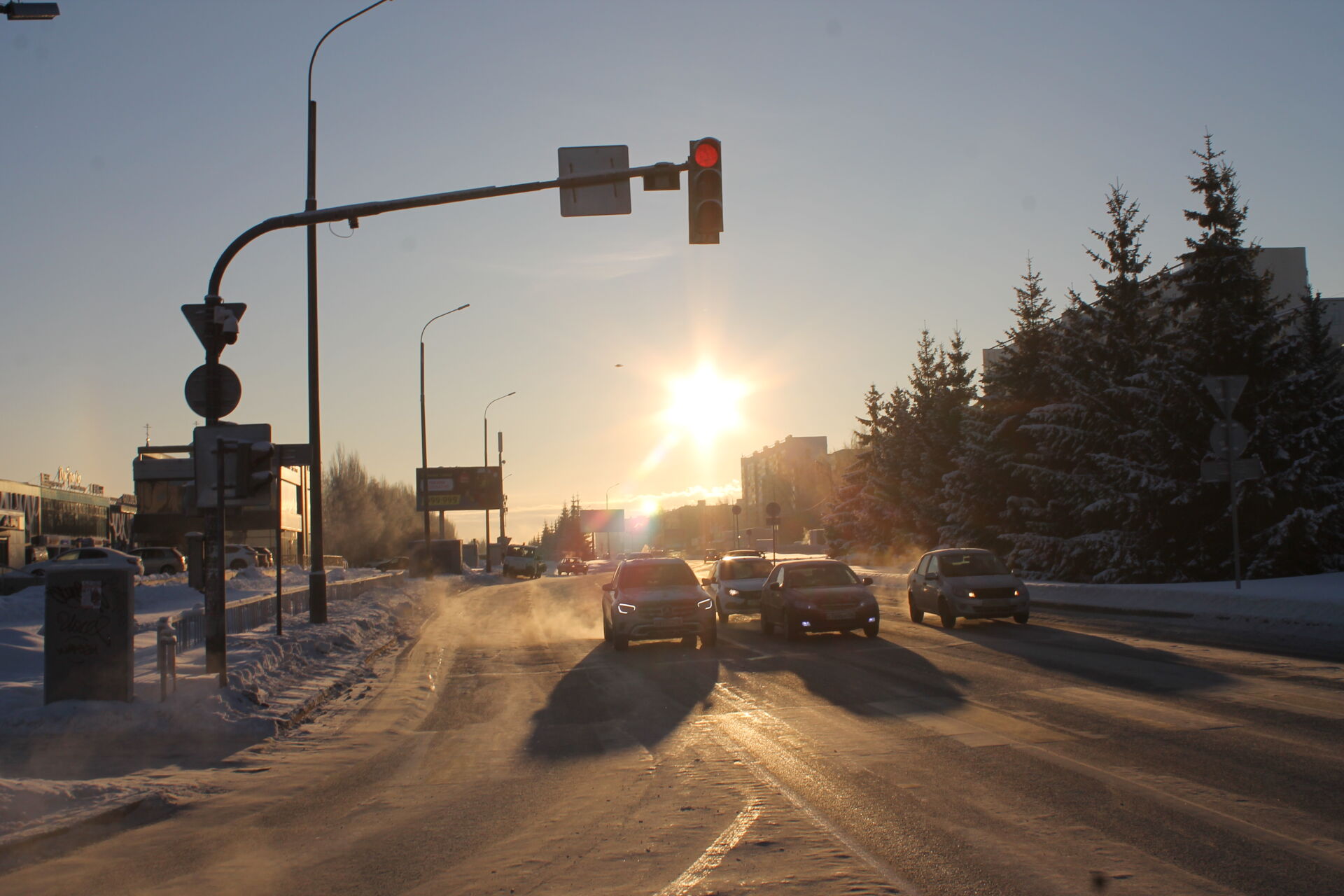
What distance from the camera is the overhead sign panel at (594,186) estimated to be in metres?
12.3

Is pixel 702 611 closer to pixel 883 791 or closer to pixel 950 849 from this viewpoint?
pixel 883 791

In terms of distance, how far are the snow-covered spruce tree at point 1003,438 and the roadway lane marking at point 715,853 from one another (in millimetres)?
32458

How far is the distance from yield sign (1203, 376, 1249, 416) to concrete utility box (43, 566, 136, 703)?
60.7 ft

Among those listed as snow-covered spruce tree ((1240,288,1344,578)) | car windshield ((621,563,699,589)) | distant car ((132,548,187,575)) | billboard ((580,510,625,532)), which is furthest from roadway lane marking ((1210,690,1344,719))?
billboard ((580,510,625,532))

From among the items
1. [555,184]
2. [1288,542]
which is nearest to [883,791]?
[555,184]

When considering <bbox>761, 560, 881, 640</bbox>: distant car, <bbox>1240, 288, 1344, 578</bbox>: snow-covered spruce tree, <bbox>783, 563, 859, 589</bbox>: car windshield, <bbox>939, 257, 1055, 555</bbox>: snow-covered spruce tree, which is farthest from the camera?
<bbox>939, 257, 1055, 555</bbox>: snow-covered spruce tree

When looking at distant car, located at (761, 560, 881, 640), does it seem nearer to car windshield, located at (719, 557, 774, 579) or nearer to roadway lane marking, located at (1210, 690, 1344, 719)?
car windshield, located at (719, 557, 774, 579)

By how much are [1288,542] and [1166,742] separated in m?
21.3

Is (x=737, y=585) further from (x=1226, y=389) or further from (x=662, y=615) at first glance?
(x=1226, y=389)

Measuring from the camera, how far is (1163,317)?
31.0 metres

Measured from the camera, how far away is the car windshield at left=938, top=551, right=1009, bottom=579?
67.8 ft

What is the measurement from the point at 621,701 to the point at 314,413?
39.6 feet

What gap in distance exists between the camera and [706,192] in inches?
482

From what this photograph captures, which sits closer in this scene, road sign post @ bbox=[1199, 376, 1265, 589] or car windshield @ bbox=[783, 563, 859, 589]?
car windshield @ bbox=[783, 563, 859, 589]
